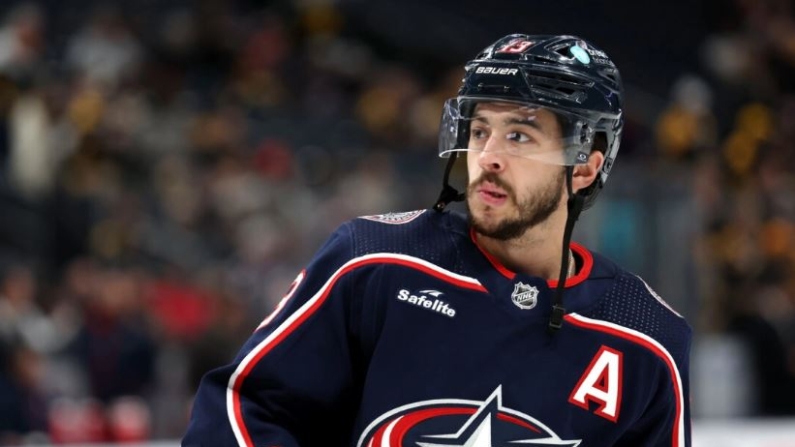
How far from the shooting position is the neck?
254 cm

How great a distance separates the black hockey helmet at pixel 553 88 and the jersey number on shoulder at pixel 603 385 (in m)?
0.34

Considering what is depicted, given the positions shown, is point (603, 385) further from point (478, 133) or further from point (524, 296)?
point (478, 133)

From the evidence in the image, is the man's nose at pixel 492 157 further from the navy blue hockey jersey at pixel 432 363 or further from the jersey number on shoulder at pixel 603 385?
the jersey number on shoulder at pixel 603 385

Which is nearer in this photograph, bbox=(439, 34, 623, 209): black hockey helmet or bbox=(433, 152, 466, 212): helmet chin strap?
bbox=(439, 34, 623, 209): black hockey helmet

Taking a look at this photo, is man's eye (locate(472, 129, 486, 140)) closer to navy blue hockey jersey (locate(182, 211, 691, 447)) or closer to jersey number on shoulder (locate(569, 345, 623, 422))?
navy blue hockey jersey (locate(182, 211, 691, 447))

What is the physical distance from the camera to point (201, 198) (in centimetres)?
786

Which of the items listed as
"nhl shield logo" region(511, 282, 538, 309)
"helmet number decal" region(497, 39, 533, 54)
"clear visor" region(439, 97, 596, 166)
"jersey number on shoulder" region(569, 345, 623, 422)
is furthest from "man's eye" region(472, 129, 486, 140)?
"jersey number on shoulder" region(569, 345, 623, 422)

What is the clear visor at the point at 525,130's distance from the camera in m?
2.46

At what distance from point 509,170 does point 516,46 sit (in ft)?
0.81

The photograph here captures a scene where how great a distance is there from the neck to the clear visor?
0.15 meters

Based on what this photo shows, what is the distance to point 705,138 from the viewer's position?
10.2 metres

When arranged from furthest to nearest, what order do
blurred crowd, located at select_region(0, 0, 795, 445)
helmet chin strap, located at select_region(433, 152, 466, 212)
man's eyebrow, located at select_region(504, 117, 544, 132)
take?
blurred crowd, located at select_region(0, 0, 795, 445)
helmet chin strap, located at select_region(433, 152, 466, 212)
man's eyebrow, located at select_region(504, 117, 544, 132)

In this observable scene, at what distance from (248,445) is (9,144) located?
5965 millimetres

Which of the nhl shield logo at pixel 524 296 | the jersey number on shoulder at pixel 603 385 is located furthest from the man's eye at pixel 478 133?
the jersey number on shoulder at pixel 603 385
